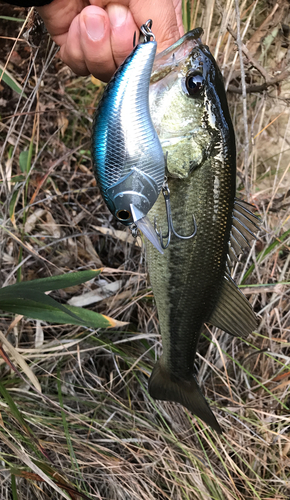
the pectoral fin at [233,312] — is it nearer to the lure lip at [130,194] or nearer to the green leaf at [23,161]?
the lure lip at [130,194]

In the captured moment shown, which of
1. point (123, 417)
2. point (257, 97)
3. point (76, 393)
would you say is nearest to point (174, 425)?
point (123, 417)

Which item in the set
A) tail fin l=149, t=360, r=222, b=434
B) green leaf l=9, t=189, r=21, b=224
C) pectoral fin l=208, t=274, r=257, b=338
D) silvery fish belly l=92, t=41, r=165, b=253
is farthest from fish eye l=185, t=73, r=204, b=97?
green leaf l=9, t=189, r=21, b=224

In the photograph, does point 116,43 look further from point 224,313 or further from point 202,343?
point 202,343

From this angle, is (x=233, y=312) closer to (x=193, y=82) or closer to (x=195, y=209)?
(x=195, y=209)

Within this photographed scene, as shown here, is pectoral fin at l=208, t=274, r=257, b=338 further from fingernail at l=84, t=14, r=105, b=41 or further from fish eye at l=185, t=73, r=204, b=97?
fingernail at l=84, t=14, r=105, b=41

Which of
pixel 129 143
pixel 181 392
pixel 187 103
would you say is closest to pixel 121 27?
pixel 187 103

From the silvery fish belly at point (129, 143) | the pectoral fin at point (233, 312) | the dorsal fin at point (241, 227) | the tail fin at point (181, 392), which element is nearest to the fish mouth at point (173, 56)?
the silvery fish belly at point (129, 143)
